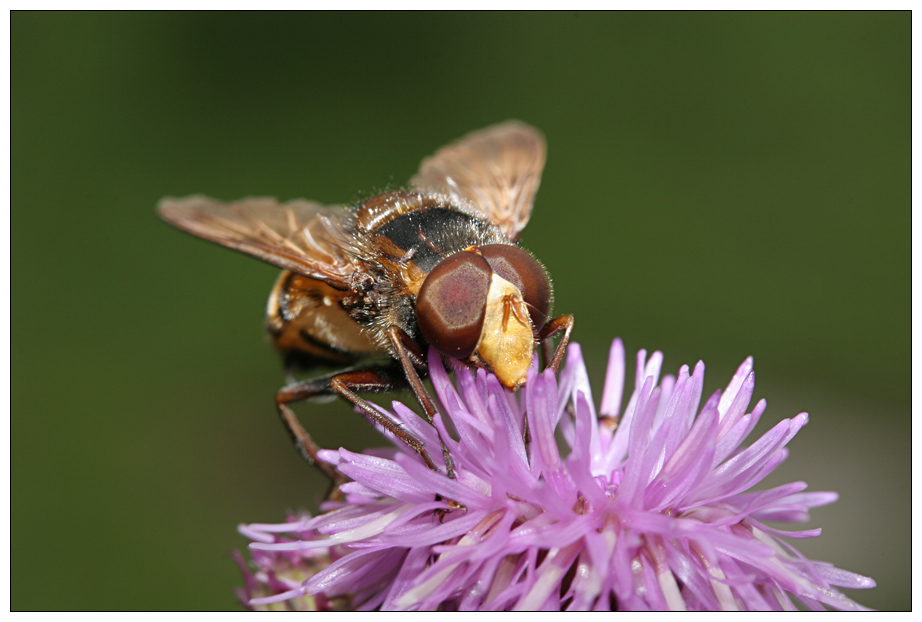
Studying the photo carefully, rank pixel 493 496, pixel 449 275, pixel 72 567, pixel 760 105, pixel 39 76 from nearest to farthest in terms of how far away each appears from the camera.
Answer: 1. pixel 493 496
2. pixel 449 275
3. pixel 72 567
4. pixel 39 76
5. pixel 760 105

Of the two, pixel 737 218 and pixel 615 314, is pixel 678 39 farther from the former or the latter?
pixel 615 314

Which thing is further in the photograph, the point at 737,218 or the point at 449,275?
the point at 737,218

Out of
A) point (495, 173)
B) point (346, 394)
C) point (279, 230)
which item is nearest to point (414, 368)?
point (346, 394)

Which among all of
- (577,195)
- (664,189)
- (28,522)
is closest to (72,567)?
(28,522)

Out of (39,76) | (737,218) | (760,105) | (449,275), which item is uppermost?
(760,105)

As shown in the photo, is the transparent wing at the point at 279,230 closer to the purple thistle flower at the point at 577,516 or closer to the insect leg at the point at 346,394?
the insect leg at the point at 346,394

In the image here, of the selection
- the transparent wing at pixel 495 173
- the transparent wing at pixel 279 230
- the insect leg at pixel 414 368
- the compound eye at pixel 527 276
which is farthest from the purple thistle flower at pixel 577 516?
the transparent wing at pixel 495 173


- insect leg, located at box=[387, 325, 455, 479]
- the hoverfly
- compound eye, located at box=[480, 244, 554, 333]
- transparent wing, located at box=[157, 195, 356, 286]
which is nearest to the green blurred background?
the hoverfly
